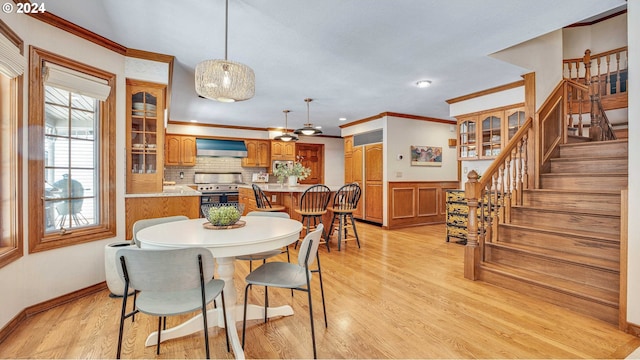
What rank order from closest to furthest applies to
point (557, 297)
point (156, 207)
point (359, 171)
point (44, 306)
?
1. point (44, 306)
2. point (557, 297)
3. point (156, 207)
4. point (359, 171)

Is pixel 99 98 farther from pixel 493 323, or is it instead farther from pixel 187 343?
pixel 493 323

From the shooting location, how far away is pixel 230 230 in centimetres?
202

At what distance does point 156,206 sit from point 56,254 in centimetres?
91

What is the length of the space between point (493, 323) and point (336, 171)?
748cm

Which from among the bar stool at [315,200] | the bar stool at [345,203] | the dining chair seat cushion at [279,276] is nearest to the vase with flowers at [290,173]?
the bar stool at [315,200]

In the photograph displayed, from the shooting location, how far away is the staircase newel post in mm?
3100

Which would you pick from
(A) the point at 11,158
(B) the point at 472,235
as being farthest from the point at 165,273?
(B) the point at 472,235

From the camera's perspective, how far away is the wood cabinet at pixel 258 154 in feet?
26.0

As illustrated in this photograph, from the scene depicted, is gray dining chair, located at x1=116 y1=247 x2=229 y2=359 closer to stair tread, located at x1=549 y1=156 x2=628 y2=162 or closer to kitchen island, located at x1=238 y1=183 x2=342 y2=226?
kitchen island, located at x1=238 y1=183 x2=342 y2=226

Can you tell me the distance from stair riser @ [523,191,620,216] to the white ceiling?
1606mm

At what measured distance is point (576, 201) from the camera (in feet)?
10.1

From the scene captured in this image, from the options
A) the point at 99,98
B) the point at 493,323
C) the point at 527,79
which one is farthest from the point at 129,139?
the point at 527,79

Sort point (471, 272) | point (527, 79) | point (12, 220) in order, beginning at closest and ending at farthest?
point (12, 220)
point (471, 272)
point (527, 79)

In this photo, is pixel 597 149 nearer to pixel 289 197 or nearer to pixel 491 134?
pixel 491 134
